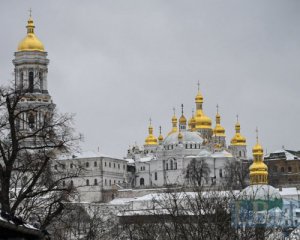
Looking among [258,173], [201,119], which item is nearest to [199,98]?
[201,119]

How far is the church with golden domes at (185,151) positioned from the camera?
15950 centimetres

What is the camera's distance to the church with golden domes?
15950 cm

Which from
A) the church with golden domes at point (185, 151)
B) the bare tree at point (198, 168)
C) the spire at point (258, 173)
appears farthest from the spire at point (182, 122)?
the spire at point (258, 173)

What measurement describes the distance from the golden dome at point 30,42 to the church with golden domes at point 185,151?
22970 mm

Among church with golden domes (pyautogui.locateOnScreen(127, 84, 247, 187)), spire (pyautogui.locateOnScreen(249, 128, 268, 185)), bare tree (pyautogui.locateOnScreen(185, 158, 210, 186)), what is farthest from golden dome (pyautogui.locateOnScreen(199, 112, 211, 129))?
spire (pyautogui.locateOnScreen(249, 128, 268, 185))

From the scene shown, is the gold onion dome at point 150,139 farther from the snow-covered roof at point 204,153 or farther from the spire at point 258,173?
the spire at point 258,173

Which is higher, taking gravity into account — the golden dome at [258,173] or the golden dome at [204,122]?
the golden dome at [204,122]

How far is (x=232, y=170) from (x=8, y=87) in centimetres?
12864

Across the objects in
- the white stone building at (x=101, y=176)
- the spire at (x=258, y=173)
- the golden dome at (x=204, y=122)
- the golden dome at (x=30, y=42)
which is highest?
the golden dome at (x=30, y=42)

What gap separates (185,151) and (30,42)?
85.5ft

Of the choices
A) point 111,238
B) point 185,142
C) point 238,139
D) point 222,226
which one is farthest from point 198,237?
point 238,139

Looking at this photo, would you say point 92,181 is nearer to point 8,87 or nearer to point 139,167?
point 139,167

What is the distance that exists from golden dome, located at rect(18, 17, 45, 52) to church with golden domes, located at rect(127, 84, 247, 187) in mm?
22970

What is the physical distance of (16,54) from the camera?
150 meters
